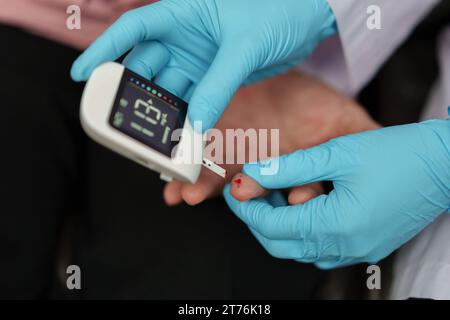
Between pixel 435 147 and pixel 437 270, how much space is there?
0.68ft

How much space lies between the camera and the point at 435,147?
0.78 meters

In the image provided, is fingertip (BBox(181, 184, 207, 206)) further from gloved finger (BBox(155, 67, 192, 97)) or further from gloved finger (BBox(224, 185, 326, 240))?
gloved finger (BBox(155, 67, 192, 97))

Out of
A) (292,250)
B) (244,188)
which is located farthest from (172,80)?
(292,250)

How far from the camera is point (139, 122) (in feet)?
2.33

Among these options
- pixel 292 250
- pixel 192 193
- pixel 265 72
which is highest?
pixel 265 72

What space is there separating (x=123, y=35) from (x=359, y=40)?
0.48 metres

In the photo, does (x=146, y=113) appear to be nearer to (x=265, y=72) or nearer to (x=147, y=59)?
(x=147, y=59)

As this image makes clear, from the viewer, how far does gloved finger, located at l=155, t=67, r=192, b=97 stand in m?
0.87

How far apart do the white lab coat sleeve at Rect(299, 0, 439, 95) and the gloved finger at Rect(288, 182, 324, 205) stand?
31 centimetres

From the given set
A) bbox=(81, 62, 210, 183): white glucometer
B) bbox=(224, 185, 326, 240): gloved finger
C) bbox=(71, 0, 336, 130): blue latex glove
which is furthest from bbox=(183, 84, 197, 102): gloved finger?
bbox=(224, 185, 326, 240): gloved finger

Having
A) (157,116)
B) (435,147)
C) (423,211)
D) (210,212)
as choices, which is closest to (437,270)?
(423,211)

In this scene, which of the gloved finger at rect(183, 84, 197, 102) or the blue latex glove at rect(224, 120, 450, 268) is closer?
the blue latex glove at rect(224, 120, 450, 268)

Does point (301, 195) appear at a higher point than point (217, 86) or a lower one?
lower

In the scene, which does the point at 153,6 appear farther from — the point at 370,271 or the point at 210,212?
the point at 370,271
